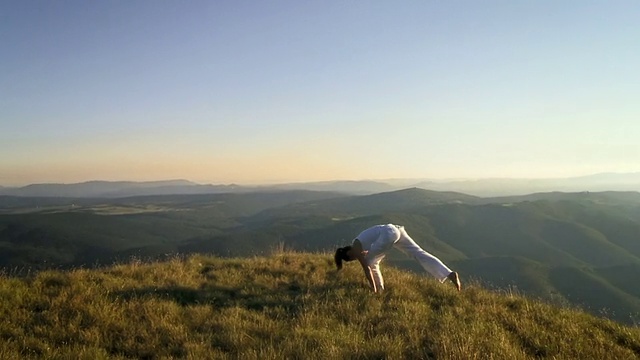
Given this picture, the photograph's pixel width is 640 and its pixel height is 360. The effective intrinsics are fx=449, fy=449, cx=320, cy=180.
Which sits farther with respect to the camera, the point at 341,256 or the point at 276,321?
the point at 341,256

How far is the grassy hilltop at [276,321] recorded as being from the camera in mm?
5316

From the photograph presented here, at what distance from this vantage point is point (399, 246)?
8.69m

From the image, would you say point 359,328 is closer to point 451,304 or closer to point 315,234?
point 451,304

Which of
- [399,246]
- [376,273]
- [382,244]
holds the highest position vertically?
[382,244]

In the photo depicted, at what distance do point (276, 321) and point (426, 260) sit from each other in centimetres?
327

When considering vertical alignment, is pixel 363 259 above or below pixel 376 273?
above

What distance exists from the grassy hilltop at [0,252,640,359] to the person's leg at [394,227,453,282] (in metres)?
0.47

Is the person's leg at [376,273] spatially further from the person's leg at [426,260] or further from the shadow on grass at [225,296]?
the shadow on grass at [225,296]

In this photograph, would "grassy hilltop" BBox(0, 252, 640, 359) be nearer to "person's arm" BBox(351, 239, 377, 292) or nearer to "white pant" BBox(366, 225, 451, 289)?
"person's arm" BBox(351, 239, 377, 292)

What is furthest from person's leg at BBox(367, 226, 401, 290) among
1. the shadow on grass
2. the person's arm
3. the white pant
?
the shadow on grass

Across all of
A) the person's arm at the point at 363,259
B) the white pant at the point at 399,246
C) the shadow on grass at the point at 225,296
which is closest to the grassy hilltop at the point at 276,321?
the shadow on grass at the point at 225,296

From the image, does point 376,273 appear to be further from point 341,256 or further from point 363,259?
point 341,256

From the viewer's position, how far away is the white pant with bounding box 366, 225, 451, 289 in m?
8.27

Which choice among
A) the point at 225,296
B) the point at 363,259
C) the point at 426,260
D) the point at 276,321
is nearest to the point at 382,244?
the point at 363,259
